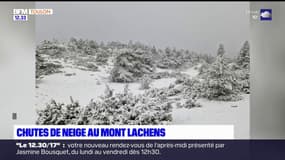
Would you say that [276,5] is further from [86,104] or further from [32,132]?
[32,132]

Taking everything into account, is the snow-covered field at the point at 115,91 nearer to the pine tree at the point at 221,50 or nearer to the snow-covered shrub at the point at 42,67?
the snow-covered shrub at the point at 42,67

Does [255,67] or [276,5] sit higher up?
[276,5]

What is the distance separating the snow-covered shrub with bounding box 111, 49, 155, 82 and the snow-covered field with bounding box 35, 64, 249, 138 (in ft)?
0.29

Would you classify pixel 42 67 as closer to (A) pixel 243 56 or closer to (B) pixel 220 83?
(B) pixel 220 83

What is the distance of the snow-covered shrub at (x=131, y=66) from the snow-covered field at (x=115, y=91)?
0.29ft

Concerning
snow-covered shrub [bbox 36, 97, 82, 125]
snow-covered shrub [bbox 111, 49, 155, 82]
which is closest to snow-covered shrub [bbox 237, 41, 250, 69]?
snow-covered shrub [bbox 111, 49, 155, 82]

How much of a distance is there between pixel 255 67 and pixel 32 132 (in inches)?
120

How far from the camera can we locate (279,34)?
386 cm

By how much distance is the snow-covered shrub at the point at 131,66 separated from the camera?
385 centimetres

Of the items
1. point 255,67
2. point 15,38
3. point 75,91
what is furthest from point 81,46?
point 255,67

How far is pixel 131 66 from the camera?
12.6 feet

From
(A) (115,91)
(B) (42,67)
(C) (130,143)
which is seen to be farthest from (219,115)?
(B) (42,67)

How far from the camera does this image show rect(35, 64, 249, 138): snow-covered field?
3809 millimetres

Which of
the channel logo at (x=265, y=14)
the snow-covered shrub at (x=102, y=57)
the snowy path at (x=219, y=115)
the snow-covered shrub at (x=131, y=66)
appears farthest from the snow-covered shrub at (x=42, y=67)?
the channel logo at (x=265, y=14)
